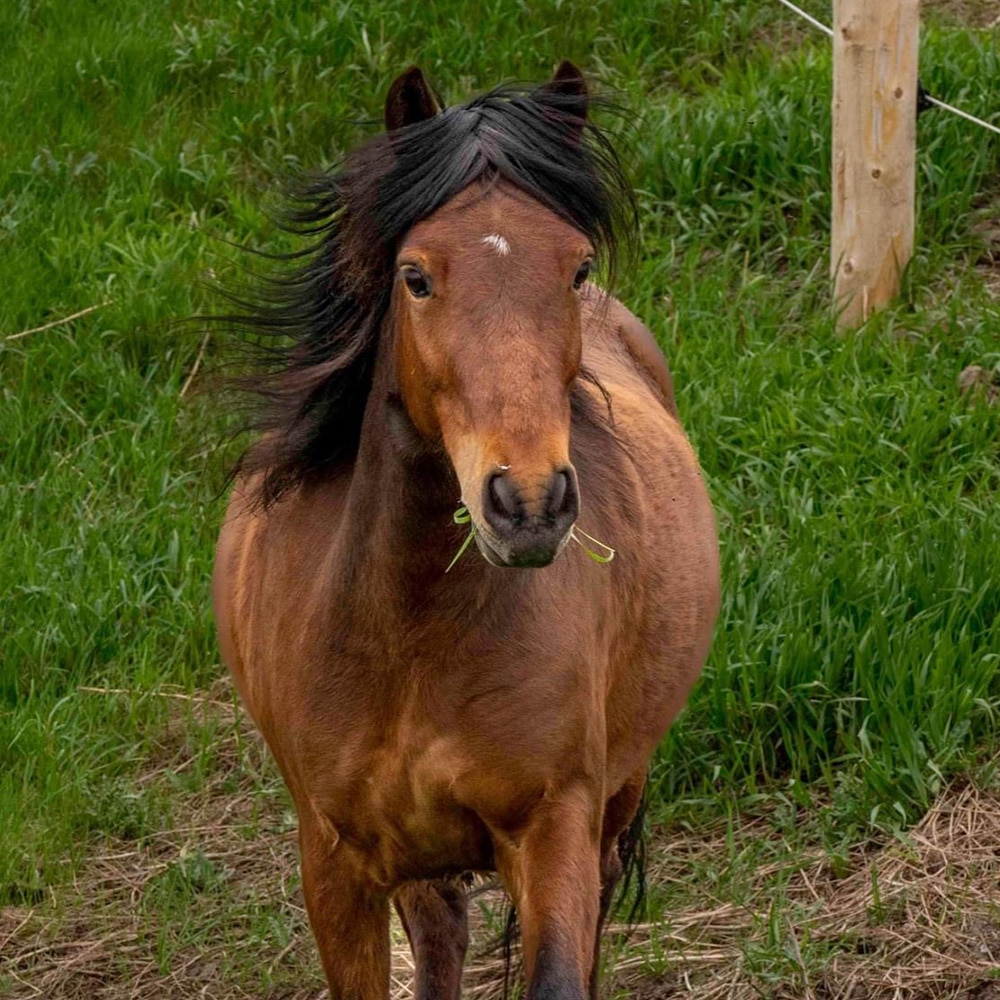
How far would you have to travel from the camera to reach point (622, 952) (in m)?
4.50

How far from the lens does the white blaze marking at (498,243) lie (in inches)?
108

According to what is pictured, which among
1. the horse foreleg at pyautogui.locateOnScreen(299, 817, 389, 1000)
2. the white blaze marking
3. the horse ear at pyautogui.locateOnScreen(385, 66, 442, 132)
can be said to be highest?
the horse ear at pyautogui.locateOnScreen(385, 66, 442, 132)

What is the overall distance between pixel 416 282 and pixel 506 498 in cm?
47

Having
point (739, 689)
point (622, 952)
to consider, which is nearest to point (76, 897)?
point (622, 952)

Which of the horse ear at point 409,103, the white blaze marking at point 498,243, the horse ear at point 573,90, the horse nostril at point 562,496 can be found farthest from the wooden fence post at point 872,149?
the horse nostril at point 562,496

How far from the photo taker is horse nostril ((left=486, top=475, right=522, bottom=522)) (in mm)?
2545

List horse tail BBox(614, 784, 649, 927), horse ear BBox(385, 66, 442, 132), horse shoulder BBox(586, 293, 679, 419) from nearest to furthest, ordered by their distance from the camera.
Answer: horse ear BBox(385, 66, 442, 132) → horse tail BBox(614, 784, 649, 927) → horse shoulder BBox(586, 293, 679, 419)

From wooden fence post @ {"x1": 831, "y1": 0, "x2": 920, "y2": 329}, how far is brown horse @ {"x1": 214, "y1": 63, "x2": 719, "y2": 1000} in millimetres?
2773

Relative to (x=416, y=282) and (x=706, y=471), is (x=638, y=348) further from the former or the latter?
(x=416, y=282)

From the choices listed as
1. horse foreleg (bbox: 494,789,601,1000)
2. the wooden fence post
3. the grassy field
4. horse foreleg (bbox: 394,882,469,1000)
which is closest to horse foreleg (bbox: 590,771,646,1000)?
the grassy field

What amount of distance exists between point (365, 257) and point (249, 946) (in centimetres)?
228

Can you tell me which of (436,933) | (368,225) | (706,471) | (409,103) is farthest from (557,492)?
(706,471)

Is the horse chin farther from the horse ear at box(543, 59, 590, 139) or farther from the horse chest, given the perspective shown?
the horse ear at box(543, 59, 590, 139)

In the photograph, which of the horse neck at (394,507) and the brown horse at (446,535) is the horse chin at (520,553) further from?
the horse neck at (394,507)
